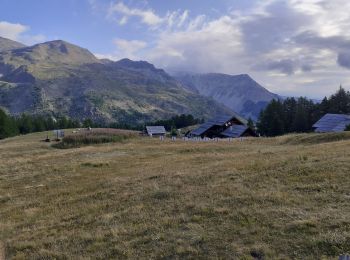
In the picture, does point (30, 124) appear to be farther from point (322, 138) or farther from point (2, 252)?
point (2, 252)

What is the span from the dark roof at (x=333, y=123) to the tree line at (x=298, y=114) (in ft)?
82.6

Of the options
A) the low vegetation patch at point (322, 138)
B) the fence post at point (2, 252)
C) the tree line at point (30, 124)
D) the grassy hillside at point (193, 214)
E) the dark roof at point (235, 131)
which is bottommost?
the fence post at point (2, 252)

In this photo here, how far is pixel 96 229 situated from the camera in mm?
18500

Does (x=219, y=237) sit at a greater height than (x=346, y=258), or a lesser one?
lesser

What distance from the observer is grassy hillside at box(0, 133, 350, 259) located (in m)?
14.6

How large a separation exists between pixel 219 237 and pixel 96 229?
21.1 feet

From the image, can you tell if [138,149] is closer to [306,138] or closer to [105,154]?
[105,154]

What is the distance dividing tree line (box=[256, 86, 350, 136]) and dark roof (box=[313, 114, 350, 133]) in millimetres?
25168

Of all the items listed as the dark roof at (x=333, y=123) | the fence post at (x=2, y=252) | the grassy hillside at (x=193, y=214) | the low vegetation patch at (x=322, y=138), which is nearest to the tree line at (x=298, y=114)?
the dark roof at (x=333, y=123)

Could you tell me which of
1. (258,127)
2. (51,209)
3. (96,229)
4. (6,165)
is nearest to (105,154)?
(6,165)

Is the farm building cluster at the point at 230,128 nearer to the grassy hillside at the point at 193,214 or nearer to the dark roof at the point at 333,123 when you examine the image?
the dark roof at the point at 333,123

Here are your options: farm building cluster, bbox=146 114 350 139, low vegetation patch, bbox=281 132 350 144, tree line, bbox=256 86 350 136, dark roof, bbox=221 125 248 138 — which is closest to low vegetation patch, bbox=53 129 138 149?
farm building cluster, bbox=146 114 350 139

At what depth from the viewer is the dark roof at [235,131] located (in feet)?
321

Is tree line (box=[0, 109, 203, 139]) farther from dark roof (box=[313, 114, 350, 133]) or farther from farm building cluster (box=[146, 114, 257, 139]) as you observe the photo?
dark roof (box=[313, 114, 350, 133])
